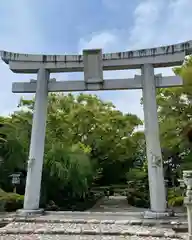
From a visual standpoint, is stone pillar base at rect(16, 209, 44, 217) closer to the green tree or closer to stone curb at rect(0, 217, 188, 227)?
stone curb at rect(0, 217, 188, 227)

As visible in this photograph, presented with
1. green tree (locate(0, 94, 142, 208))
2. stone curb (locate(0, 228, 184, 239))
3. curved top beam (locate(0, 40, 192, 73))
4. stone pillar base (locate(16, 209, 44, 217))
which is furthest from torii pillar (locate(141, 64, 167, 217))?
green tree (locate(0, 94, 142, 208))

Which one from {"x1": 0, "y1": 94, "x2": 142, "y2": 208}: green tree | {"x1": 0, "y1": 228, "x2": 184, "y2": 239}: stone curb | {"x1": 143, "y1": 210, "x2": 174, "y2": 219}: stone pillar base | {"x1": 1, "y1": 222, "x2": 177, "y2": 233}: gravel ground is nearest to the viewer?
{"x1": 0, "y1": 228, "x2": 184, "y2": 239}: stone curb

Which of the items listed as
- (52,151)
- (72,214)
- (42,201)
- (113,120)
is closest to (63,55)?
(52,151)

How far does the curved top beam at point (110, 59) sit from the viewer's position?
8.24 m

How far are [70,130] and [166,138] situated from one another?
19.3 feet

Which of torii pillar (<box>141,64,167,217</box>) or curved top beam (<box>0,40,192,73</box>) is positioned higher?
curved top beam (<box>0,40,192,73</box>)

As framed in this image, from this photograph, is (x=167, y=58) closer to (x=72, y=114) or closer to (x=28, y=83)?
(x=28, y=83)

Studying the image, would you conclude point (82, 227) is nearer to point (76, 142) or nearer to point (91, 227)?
point (91, 227)

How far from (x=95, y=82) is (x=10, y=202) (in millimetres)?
4896

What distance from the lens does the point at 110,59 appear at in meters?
8.58

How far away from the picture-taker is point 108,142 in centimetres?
1587

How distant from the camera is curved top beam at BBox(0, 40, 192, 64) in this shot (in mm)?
8195

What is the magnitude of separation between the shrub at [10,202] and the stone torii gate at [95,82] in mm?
1497

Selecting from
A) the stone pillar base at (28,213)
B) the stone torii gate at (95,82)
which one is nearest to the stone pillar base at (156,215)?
the stone torii gate at (95,82)
